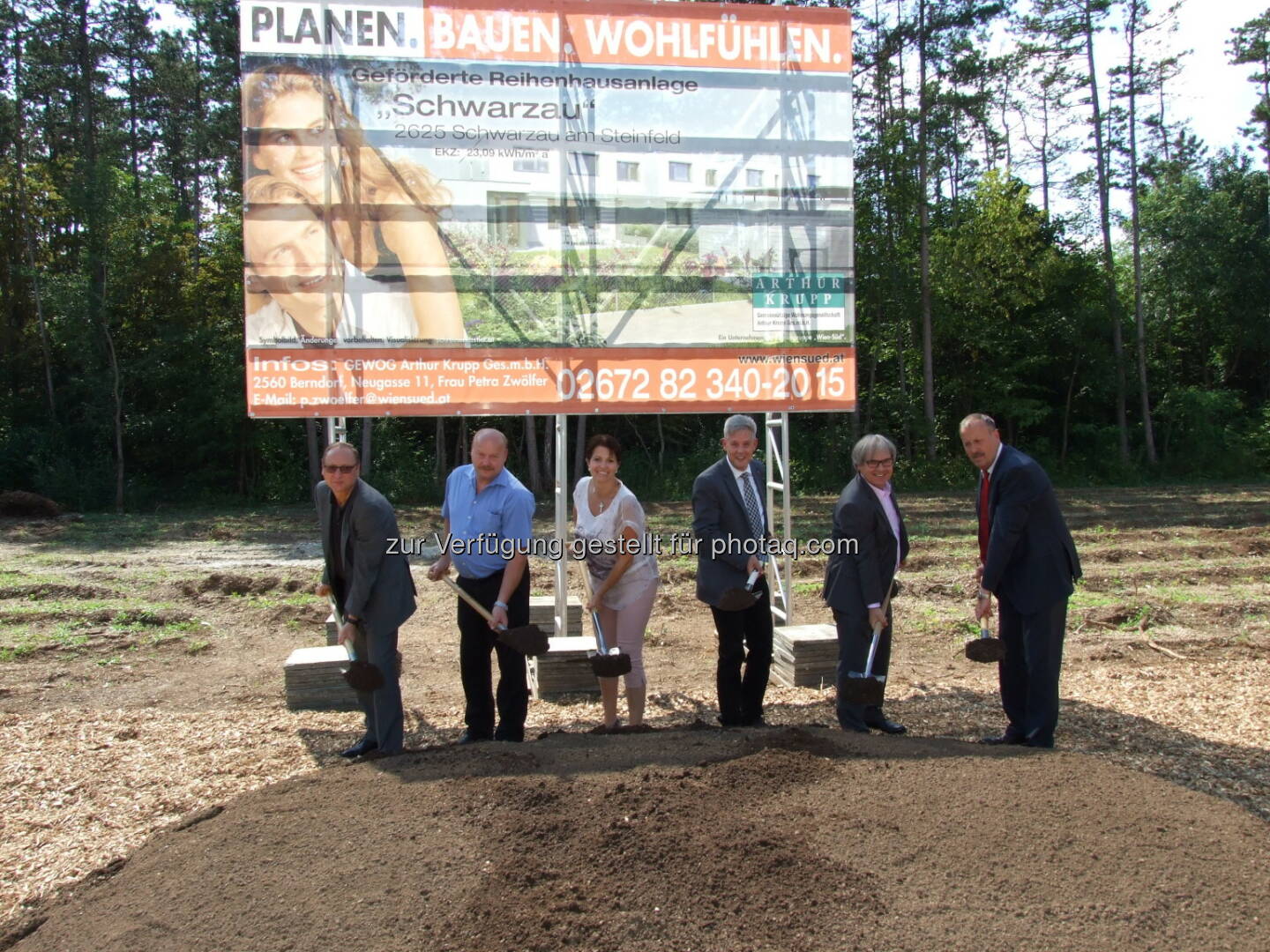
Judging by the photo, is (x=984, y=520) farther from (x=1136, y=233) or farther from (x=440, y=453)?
→ (x=1136, y=233)

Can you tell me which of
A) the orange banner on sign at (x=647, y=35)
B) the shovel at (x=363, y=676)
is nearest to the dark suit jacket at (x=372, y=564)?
the shovel at (x=363, y=676)

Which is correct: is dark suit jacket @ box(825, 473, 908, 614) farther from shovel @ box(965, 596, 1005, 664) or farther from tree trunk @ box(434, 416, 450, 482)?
tree trunk @ box(434, 416, 450, 482)

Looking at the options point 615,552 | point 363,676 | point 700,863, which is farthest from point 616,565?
point 700,863

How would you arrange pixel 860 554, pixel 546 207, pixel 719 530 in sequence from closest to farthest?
pixel 860 554, pixel 719 530, pixel 546 207

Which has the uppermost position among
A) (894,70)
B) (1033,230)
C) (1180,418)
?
(894,70)

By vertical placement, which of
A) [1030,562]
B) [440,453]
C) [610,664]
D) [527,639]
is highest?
[440,453]

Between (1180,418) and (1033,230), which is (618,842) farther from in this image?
(1180,418)

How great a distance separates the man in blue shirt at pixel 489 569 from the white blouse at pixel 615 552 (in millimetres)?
338

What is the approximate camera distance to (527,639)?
4.66 m

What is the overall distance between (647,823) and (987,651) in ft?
7.44

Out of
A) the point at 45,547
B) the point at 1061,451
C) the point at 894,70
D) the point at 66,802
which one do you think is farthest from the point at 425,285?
the point at 1061,451

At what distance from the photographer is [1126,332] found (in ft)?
88.4

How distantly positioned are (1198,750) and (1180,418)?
81.9ft

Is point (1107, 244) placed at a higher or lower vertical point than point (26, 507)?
higher
